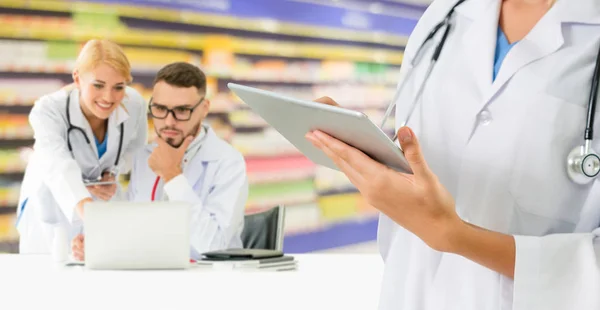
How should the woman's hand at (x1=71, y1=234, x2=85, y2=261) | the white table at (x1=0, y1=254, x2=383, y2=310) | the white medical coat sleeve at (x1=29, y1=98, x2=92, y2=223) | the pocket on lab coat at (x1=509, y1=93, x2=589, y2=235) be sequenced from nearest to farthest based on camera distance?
the pocket on lab coat at (x1=509, y1=93, x2=589, y2=235) → the white table at (x1=0, y1=254, x2=383, y2=310) → the woman's hand at (x1=71, y1=234, x2=85, y2=261) → the white medical coat sleeve at (x1=29, y1=98, x2=92, y2=223)

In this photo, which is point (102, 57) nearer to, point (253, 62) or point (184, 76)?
point (184, 76)

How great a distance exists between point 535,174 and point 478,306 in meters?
0.19

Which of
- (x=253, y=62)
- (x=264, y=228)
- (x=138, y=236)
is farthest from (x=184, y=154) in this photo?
(x=138, y=236)

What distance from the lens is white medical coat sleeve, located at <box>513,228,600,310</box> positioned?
88cm

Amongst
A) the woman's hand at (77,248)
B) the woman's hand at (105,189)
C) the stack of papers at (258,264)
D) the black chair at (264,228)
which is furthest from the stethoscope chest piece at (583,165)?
the woman's hand at (105,189)

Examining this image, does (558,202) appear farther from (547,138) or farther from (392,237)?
(392,237)

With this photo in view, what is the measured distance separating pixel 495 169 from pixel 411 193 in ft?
0.59

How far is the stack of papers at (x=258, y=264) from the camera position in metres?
2.26

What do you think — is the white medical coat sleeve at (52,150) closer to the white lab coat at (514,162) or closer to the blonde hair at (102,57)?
the blonde hair at (102,57)

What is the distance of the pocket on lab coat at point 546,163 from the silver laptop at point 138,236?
148cm

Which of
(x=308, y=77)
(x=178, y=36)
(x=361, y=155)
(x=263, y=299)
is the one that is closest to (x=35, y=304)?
(x=263, y=299)

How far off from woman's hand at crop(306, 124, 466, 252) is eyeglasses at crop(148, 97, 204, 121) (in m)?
3.57

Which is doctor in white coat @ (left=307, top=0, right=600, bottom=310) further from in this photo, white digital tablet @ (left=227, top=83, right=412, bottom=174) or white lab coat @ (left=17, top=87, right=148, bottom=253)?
white lab coat @ (left=17, top=87, right=148, bottom=253)

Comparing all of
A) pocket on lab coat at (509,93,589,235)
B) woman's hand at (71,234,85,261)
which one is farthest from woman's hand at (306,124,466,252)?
woman's hand at (71,234,85,261)
